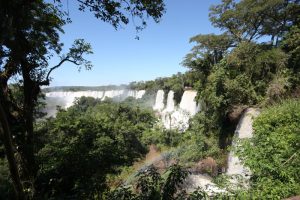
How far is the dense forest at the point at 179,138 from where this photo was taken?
498 cm

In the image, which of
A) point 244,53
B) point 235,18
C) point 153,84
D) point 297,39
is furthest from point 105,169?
point 153,84

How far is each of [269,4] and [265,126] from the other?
877 centimetres

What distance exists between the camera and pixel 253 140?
7484mm

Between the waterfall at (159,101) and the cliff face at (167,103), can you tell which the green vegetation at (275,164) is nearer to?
the cliff face at (167,103)

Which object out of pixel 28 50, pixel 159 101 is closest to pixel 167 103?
pixel 159 101

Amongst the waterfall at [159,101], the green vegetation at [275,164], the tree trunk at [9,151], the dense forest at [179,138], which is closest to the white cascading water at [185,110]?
the dense forest at [179,138]

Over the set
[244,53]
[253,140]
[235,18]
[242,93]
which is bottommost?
[253,140]

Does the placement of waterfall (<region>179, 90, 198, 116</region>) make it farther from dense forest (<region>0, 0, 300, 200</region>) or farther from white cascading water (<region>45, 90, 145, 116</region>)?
white cascading water (<region>45, 90, 145, 116</region>)

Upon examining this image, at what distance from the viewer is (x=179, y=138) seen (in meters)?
28.4

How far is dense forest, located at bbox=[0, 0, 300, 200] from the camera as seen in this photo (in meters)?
4.98

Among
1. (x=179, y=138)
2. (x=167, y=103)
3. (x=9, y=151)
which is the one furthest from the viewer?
(x=167, y=103)

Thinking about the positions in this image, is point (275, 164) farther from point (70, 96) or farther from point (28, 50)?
point (70, 96)

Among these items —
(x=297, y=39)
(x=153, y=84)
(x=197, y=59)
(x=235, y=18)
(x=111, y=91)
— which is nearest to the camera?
(x=297, y=39)

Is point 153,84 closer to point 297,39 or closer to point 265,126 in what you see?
point 297,39
